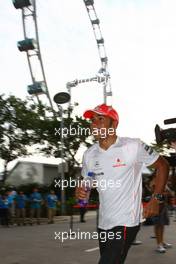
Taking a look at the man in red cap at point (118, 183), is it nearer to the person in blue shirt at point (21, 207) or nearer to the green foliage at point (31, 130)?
the person in blue shirt at point (21, 207)

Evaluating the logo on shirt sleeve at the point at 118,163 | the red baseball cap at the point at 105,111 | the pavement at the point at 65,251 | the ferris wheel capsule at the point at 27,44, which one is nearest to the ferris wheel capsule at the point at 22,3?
the ferris wheel capsule at the point at 27,44

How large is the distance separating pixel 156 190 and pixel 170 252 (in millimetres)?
5601

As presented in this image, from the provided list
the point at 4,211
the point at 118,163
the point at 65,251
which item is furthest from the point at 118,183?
the point at 4,211

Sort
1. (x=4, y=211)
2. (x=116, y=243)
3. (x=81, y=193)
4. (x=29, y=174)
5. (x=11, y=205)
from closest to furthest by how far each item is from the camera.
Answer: (x=116, y=243) < (x=81, y=193) < (x=4, y=211) < (x=11, y=205) < (x=29, y=174)

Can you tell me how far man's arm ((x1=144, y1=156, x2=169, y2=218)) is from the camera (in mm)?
3318

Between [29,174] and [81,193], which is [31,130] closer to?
[29,174]

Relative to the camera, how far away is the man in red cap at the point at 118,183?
10.9 feet

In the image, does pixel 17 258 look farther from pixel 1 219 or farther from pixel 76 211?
pixel 76 211

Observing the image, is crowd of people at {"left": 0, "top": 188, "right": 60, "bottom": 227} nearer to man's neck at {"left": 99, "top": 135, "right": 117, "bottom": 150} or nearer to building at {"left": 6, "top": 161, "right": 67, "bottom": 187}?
man's neck at {"left": 99, "top": 135, "right": 117, "bottom": 150}

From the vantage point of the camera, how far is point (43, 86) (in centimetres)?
3172

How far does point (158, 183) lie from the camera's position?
3.41 metres

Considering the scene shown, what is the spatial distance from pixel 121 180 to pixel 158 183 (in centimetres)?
29

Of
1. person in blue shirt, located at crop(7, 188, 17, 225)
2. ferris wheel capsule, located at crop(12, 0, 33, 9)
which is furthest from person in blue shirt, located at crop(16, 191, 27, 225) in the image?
ferris wheel capsule, located at crop(12, 0, 33, 9)

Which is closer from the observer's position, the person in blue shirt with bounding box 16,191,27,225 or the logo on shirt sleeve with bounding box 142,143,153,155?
the logo on shirt sleeve with bounding box 142,143,153,155
